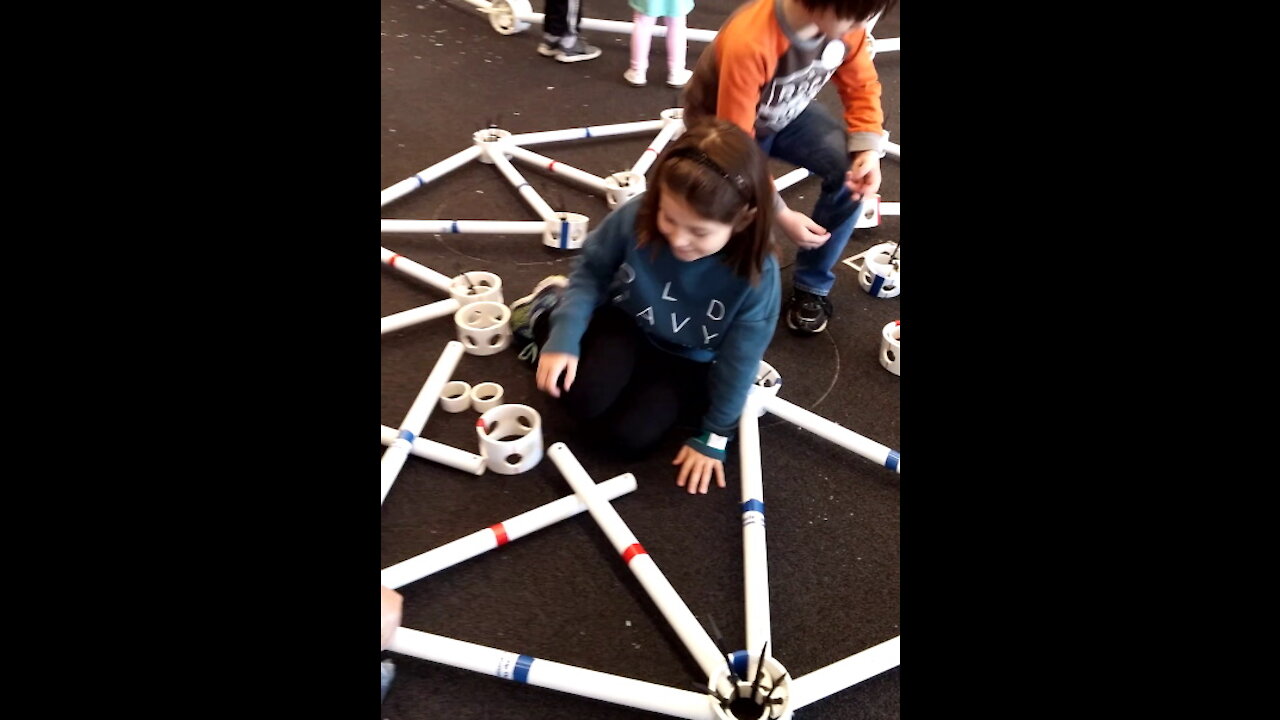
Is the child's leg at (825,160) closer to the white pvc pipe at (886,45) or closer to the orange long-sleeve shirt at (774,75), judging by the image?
the orange long-sleeve shirt at (774,75)

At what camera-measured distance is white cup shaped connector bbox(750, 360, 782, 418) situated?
4.28 feet

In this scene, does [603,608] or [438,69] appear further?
[438,69]

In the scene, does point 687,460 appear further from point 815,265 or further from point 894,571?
point 815,265

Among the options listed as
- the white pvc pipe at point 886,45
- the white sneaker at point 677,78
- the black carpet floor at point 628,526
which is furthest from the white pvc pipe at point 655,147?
the white pvc pipe at point 886,45

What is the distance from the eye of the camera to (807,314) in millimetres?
1555

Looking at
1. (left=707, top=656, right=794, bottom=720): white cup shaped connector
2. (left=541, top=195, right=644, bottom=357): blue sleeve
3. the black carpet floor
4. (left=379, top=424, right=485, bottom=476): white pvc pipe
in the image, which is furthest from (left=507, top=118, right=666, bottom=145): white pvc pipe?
(left=707, top=656, right=794, bottom=720): white cup shaped connector

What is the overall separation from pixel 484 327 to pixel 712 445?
492mm

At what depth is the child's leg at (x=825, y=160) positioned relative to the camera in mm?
1438

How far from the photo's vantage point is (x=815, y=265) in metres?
1.55

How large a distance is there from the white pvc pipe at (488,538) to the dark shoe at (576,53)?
1838 millimetres

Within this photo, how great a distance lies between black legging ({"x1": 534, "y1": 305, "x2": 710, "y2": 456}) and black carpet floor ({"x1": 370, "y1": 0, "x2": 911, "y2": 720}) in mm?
54

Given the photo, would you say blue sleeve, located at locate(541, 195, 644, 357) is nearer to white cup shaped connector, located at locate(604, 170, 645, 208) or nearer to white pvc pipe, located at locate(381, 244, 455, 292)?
white pvc pipe, located at locate(381, 244, 455, 292)
